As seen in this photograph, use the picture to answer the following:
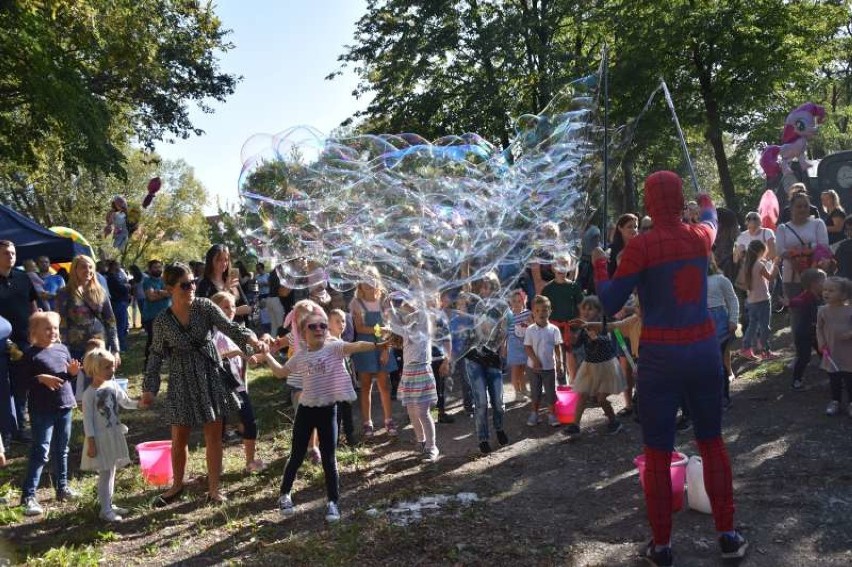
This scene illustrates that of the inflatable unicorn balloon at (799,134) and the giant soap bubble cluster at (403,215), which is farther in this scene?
the inflatable unicorn balloon at (799,134)

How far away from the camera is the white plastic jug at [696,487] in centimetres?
465

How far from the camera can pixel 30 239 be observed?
41.6 feet

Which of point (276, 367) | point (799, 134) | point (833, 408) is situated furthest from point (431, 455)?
point (799, 134)

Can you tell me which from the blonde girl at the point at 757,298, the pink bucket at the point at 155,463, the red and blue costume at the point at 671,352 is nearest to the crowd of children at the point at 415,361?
the blonde girl at the point at 757,298

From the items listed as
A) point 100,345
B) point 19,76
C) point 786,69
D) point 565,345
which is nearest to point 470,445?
point 565,345

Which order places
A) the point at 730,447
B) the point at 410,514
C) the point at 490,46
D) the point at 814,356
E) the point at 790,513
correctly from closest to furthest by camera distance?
the point at 790,513 < the point at 410,514 < the point at 730,447 < the point at 814,356 < the point at 490,46

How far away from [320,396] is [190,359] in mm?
1062

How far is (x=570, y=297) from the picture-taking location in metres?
7.96

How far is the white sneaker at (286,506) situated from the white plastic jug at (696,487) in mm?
2732

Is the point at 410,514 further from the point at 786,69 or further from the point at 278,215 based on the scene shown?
the point at 786,69

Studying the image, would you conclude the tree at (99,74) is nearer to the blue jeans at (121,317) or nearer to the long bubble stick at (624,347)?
the blue jeans at (121,317)

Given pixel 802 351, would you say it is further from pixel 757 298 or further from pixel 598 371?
pixel 598 371

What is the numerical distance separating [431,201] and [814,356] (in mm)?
5320

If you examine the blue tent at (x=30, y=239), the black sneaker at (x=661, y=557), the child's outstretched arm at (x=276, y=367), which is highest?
the blue tent at (x=30, y=239)
